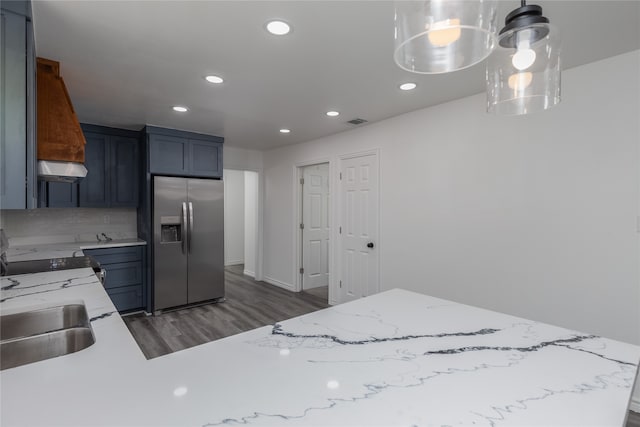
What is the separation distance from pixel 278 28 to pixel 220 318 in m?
3.21

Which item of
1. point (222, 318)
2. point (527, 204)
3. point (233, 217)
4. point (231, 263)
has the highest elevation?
point (527, 204)

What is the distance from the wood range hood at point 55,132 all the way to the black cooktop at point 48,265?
0.87m

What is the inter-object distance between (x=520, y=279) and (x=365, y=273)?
66.1 inches

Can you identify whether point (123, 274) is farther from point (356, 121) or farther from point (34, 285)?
point (356, 121)

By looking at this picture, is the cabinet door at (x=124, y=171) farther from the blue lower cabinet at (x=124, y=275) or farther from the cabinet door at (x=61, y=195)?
the blue lower cabinet at (x=124, y=275)

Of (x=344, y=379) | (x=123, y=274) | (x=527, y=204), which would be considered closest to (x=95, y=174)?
(x=123, y=274)

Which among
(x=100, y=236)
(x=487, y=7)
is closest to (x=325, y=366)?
(x=487, y=7)

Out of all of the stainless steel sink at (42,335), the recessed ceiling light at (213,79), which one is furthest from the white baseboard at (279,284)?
the stainless steel sink at (42,335)

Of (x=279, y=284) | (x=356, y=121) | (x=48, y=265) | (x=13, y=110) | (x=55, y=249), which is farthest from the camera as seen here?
(x=279, y=284)

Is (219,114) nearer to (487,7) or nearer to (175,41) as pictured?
(175,41)

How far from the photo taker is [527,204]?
246cm

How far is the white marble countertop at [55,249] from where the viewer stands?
2.72m

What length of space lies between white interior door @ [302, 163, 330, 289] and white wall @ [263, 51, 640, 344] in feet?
5.12

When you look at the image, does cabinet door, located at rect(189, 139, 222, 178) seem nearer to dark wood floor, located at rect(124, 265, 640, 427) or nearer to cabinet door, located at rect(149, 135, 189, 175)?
cabinet door, located at rect(149, 135, 189, 175)
